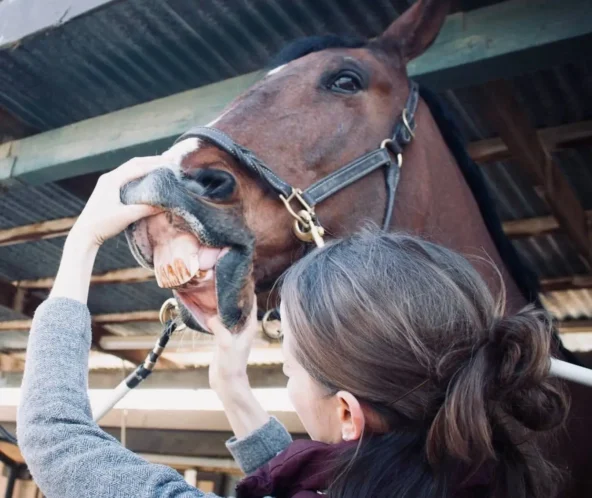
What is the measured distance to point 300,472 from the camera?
0.94m

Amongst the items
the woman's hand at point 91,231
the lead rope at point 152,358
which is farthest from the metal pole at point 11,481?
the woman's hand at point 91,231

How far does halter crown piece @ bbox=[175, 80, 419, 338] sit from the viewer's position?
1646 mm

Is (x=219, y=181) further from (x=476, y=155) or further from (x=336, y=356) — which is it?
(x=476, y=155)

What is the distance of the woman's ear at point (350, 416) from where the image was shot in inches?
34.8

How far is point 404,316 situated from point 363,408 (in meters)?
0.14

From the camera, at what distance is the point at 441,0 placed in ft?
6.69

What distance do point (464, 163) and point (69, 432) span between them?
5.44ft

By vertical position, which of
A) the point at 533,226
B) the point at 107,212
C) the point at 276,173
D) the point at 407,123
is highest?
the point at 107,212

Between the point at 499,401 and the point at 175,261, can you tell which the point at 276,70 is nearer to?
the point at 175,261

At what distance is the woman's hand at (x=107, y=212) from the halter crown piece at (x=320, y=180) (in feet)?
1.16

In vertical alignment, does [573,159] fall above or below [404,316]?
below

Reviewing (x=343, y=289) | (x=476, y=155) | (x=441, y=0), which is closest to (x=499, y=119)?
(x=476, y=155)

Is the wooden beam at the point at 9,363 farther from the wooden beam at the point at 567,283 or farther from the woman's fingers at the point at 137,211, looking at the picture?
the woman's fingers at the point at 137,211

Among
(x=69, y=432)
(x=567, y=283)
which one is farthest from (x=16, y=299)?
(x=69, y=432)
